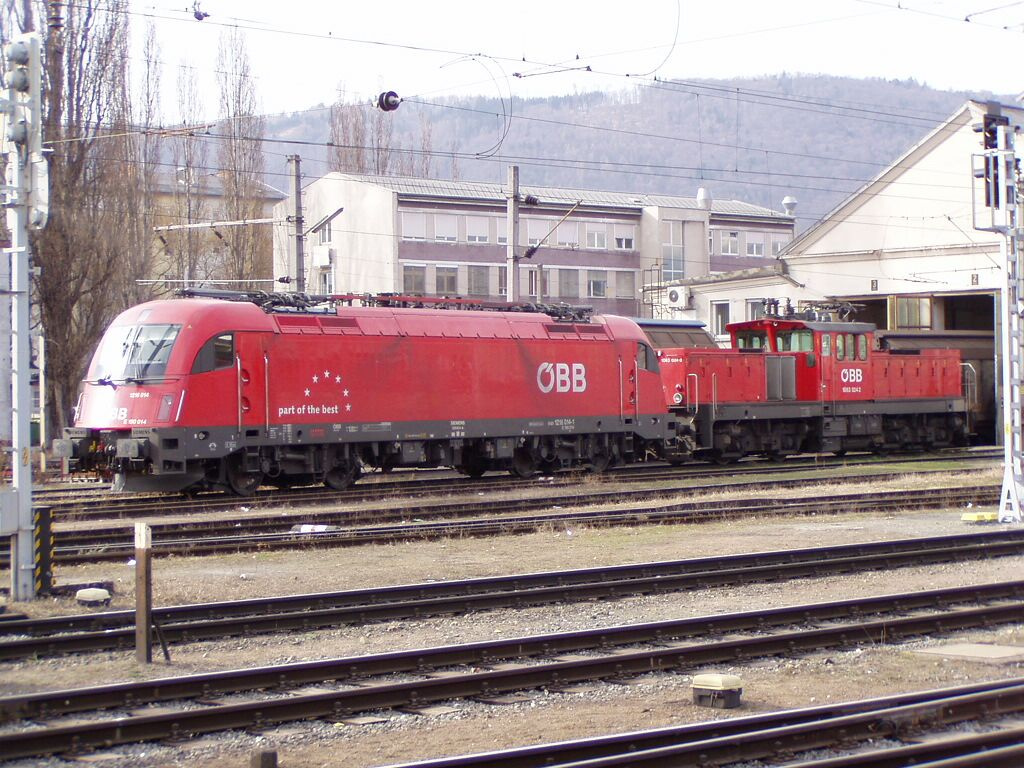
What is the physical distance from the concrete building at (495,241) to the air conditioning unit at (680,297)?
308 centimetres

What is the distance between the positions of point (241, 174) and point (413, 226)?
460 inches

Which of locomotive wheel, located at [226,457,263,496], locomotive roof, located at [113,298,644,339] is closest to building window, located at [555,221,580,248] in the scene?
locomotive roof, located at [113,298,644,339]

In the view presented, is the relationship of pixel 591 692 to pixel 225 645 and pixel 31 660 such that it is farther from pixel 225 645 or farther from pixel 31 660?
pixel 31 660

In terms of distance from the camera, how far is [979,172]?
18.5 metres

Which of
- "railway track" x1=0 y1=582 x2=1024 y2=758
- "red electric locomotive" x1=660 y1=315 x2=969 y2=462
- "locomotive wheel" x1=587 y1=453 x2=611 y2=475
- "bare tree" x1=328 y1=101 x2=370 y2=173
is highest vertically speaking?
"bare tree" x1=328 y1=101 x2=370 y2=173

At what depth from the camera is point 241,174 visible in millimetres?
53000

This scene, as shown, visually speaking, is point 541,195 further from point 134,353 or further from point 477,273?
point 134,353

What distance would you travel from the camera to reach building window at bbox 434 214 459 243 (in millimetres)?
63188

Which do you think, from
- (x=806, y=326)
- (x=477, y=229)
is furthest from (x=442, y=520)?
(x=477, y=229)

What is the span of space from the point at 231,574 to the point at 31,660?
14.3 feet

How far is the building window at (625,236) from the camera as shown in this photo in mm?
69812

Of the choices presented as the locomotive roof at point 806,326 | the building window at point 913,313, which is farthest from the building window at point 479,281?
the locomotive roof at point 806,326

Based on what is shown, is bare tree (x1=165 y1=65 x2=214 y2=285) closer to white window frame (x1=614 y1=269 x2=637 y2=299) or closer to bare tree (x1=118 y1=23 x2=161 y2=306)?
bare tree (x1=118 y1=23 x2=161 y2=306)

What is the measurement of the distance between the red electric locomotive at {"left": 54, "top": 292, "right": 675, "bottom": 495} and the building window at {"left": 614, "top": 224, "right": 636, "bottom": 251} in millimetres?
41308
